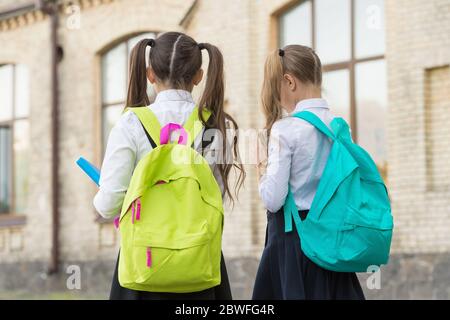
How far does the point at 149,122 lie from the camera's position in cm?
410

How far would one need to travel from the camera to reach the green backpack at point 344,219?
409 centimetres

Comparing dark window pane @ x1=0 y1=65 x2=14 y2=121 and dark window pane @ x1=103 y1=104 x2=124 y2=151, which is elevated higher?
dark window pane @ x1=0 y1=65 x2=14 y2=121

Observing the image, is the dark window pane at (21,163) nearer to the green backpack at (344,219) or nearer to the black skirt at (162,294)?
the black skirt at (162,294)

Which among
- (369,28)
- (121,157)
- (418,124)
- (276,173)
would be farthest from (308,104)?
(369,28)

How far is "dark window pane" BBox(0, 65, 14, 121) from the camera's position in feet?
58.1

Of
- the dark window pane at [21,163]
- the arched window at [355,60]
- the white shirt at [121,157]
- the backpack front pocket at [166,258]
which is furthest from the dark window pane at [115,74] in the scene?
the backpack front pocket at [166,258]

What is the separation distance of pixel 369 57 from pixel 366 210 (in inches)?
312

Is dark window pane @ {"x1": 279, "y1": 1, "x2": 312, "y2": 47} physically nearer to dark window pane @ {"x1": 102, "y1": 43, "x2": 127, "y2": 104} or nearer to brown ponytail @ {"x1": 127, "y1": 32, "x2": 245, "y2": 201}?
dark window pane @ {"x1": 102, "y1": 43, "x2": 127, "y2": 104}

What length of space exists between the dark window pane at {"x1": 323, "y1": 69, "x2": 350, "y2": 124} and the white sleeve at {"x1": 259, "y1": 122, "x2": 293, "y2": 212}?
26.0 ft

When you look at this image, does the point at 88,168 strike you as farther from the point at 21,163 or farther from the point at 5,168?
the point at 5,168

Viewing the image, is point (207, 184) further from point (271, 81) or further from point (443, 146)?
point (443, 146)

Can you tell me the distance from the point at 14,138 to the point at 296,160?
1410cm

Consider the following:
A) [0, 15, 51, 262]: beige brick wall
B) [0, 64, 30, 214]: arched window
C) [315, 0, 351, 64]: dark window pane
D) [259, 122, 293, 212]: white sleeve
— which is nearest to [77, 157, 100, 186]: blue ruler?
[259, 122, 293, 212]: white sleeve

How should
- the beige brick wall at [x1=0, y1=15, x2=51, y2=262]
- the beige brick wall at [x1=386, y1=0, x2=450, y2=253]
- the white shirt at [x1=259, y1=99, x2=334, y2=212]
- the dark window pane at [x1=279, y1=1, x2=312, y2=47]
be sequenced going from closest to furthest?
the white shirt at [x1=259, y1=99, x2=334, y2=212] < the beige brick wall at [x1=386, y1=0, x2=450, y2=253] < the dark window pane at [x1=279, y1=1, x2=312, y2=47] < the beige brick wall at [x1=0, y1=15, x2=51, y2=262]
